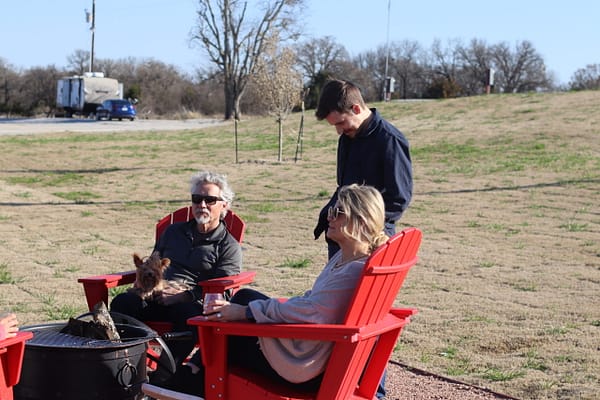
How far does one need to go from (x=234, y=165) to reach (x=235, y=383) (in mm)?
17001

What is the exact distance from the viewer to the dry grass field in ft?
19.4

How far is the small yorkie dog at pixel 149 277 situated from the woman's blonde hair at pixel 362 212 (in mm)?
1568

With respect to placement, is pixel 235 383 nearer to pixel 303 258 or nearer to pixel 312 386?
pixel 312 386

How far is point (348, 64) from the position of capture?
190ft

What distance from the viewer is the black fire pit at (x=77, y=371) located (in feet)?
12.7

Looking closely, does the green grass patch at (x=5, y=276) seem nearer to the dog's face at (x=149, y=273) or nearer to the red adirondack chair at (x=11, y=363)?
the dog's face at (x=149, y=273)

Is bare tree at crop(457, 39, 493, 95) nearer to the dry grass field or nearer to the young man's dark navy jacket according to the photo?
the dry grass field

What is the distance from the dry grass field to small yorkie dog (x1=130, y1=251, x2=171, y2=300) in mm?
1698

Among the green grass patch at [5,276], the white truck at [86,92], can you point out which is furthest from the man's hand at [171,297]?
the white truck at [86,92]

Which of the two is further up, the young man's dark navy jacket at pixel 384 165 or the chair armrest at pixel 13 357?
the young man's dark navy jacket at pixel 384 165

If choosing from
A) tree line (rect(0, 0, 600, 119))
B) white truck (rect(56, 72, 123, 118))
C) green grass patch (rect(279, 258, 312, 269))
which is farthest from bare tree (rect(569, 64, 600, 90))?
green grass patch (rect(279, 258, 312, 269))

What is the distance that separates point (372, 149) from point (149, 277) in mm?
1440

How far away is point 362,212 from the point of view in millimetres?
3484

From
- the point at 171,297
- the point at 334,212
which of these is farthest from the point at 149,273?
the point at 334,212
